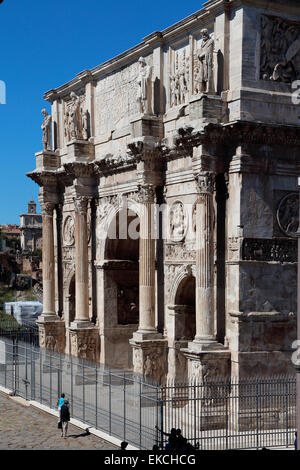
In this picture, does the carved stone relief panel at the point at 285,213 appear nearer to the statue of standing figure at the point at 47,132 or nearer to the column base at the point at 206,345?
the column base at the point at 206,345

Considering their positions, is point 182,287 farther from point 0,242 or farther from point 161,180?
point 0,242

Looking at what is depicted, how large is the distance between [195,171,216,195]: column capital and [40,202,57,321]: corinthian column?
1090cm

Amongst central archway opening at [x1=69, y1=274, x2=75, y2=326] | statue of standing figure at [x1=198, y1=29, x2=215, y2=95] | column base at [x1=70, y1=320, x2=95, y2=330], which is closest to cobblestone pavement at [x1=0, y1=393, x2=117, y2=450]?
column base at [x1=70, y1=320, x2=95, y2=330]

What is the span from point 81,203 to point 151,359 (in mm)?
6735

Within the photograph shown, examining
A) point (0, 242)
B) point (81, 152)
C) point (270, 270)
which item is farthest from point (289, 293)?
point (0, 242)

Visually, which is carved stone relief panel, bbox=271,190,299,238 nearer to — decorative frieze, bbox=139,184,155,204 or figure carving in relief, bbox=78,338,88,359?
decorative frieze, bbox=139,184,155,204

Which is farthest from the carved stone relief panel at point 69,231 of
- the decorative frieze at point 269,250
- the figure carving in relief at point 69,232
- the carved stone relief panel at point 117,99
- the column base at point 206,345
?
the decorative frieze at point 269,250

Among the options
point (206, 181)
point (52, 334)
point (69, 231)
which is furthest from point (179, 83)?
point (52, 334)

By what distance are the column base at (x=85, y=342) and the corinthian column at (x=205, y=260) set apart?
7.19m

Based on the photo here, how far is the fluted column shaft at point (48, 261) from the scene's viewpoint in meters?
27.7

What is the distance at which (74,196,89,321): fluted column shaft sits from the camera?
24.7m
